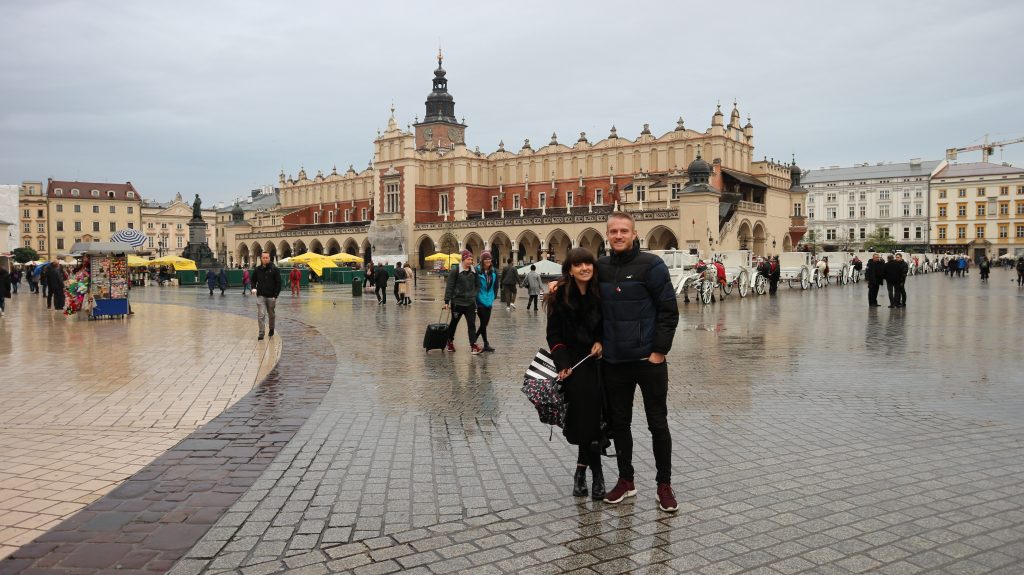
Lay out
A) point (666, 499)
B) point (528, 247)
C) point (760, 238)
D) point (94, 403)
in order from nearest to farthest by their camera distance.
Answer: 1. point (666, 499)
2. point (94, 403)
3. point (760, 238)
4. point (528, 247)

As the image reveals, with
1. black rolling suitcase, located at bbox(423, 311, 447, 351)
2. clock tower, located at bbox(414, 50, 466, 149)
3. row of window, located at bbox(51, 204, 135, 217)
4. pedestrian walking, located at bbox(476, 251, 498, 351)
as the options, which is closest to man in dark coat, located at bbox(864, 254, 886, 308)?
pedestrian walking, located at bbox(476, 251, 498, 351)

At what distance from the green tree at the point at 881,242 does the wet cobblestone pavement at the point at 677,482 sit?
78.7 meters

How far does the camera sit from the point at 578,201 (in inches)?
2464

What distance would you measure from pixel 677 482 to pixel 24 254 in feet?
315

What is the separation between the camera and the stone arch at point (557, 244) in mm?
56703

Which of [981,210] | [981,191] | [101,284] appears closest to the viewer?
[101,284]

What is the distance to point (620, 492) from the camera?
15.0ft

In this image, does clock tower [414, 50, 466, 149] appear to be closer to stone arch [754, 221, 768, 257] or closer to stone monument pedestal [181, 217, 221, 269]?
stone monument pedestal [181, 217, 221, 269]

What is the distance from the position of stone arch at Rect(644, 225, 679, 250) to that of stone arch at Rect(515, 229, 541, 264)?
974 cm

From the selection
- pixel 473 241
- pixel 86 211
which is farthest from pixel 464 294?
pixel 86 211

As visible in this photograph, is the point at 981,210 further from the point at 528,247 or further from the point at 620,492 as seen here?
the point at 620,492

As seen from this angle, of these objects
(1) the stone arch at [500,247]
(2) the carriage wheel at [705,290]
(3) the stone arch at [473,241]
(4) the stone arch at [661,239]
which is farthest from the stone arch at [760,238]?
(2) the carriage wheel at [705,290]

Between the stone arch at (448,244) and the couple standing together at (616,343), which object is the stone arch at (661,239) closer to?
the stone arch at (448,244)

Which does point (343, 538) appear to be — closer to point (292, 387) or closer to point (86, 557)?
point (86, 557)
